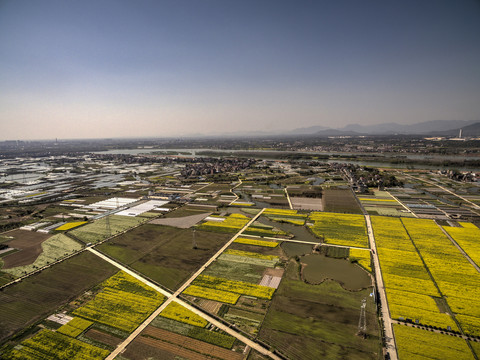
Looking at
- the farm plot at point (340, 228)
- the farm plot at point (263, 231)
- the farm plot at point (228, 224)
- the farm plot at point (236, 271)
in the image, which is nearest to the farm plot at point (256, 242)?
the farm plot at point (263, 231)

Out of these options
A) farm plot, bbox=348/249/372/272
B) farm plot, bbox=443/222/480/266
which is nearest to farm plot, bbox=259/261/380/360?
farm plot, bbox=348/249/372/272

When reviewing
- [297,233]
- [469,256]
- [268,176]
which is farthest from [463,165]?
[297,233]

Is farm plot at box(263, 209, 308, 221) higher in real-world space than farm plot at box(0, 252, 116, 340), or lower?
lower

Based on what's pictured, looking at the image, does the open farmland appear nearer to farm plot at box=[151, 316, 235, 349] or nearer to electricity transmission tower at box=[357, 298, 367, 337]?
farm plot at box=[151, 316, 235, 349]

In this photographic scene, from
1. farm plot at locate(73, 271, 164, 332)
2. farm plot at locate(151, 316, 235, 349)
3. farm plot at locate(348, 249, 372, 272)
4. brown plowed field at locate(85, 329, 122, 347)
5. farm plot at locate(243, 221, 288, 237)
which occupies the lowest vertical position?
farm plot at locate(348, 249, 372, 272)

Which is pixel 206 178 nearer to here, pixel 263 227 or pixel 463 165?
pixel 263 227
